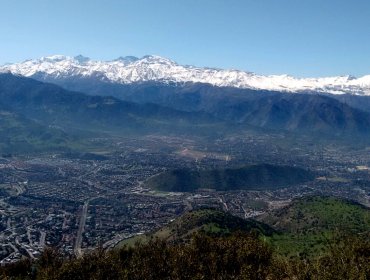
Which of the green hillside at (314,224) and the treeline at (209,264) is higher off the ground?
the treeline at (209,264)

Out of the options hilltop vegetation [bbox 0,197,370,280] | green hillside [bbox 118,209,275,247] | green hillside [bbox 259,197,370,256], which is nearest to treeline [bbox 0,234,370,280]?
hilltop vegetation [bbox 0,197,370,280]

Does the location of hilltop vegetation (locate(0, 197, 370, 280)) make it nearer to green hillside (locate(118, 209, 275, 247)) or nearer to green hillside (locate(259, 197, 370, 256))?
green hillside (locate(259, 197, 370, 256))

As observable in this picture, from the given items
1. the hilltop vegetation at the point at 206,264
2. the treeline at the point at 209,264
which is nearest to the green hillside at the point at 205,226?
the hilltop vegetation at the point at 206,264

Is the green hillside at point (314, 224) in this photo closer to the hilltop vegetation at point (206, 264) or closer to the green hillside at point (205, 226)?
the green hillside at point (205, 226)

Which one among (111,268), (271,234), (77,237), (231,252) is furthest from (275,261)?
(77,237)

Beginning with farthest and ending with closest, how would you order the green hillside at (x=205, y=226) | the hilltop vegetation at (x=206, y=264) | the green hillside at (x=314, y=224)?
the green hillside at (x=205, y=226), the green hillside at (x=314, y=224), the hilltop vegetation at (x=206, y=264)

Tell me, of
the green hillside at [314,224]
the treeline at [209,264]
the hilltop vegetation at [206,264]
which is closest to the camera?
the treeline at [209,264]

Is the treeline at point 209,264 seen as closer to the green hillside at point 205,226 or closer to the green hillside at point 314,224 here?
the green hillside at point 314,224

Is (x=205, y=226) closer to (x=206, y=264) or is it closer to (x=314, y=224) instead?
(x=314, y=224)

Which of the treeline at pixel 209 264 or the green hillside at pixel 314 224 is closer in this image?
the treeline at pixel 209 264

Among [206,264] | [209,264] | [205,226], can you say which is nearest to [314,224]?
[205,226]
